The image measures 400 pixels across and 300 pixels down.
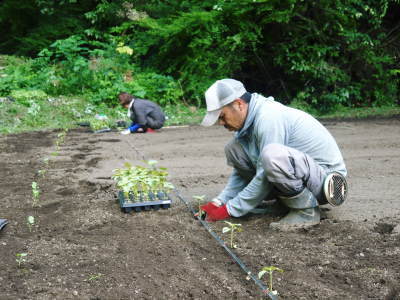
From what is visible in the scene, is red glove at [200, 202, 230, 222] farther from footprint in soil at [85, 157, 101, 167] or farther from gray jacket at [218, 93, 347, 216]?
footprint in soil at [85, 157, 101, 167]

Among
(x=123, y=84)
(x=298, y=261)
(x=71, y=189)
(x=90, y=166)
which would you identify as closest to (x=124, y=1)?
(x=123, y=84)

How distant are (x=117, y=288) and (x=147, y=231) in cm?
88

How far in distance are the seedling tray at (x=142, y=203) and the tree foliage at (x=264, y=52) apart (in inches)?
283

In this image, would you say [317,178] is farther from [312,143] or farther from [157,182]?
[157,182]

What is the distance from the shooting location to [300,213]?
11.0ft

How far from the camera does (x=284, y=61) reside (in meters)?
11.0

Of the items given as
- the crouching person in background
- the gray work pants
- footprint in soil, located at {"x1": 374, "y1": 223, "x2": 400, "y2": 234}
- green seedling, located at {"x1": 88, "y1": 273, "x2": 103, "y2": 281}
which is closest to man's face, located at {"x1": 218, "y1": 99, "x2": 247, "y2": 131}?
the gray work pants

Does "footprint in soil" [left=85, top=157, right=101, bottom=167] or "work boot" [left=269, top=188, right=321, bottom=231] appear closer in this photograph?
"work boot" [left=269, top=188, right=321, bottom=231]

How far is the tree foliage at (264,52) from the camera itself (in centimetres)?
1052

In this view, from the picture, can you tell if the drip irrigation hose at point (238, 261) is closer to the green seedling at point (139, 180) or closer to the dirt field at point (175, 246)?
the dirt field at point (175, 246)

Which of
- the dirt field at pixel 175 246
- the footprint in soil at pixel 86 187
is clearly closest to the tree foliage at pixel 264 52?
the dirt field at pixel 175 246

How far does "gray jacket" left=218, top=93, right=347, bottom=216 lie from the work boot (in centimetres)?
22

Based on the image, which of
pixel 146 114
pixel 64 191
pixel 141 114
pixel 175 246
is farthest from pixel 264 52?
pixel 175 246

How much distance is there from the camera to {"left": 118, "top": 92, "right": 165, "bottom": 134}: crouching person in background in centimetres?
819
